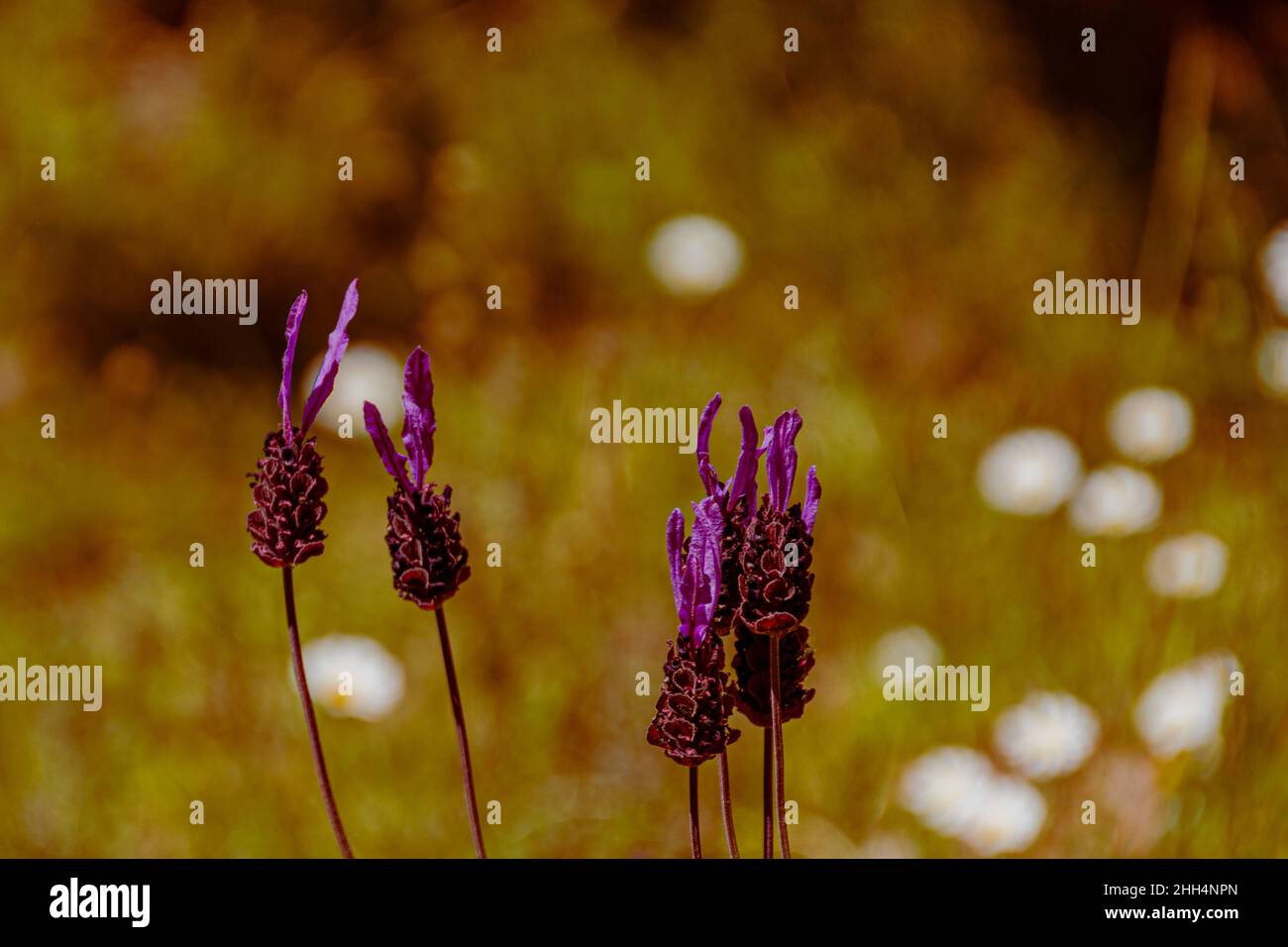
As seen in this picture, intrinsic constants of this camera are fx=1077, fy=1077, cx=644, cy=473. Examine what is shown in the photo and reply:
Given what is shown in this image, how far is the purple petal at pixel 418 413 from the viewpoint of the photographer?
1.85ft

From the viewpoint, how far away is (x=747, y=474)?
0.57m

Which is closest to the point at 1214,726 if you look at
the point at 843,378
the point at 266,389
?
the point at 843,378

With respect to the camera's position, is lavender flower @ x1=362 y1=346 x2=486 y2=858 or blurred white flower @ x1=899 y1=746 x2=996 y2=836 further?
blurred white flower @ x1=899 y1=746 x2=996 y2=836

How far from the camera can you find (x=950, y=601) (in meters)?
1.04

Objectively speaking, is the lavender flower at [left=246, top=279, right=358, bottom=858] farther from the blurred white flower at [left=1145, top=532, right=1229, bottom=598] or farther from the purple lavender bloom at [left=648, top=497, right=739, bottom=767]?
the blurred white flower at [left=1145, top=532, right=1229, bottom=598]

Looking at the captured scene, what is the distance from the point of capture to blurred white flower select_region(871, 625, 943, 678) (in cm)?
103

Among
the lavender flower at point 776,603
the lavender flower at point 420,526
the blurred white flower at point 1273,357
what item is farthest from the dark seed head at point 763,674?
the blurred white flower at point 1273,357

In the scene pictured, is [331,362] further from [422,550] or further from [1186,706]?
[1186,706]

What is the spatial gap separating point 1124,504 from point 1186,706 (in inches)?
7.8

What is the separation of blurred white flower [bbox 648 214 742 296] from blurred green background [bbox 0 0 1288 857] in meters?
0.01

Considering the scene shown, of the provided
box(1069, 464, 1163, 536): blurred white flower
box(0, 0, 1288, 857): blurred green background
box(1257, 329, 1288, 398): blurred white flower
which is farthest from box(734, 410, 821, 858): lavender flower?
box(1257, 329, 1288, 398): blurred white flower

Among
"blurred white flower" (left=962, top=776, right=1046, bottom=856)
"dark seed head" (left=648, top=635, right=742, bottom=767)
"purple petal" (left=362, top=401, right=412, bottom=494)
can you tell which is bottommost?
"blurred white flower" (left=962, top=776, right=1046, bottom=856)

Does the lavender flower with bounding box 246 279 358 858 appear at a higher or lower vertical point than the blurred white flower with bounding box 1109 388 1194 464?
lower

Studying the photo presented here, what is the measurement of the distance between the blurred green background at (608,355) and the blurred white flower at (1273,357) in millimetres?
17
